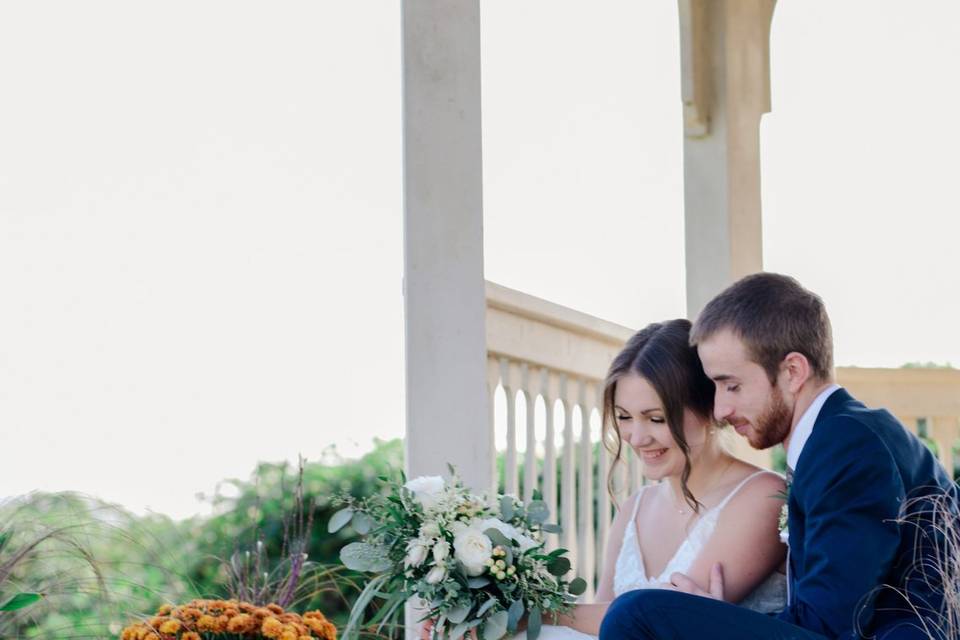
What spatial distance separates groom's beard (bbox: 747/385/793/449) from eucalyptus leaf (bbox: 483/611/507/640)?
0.81m

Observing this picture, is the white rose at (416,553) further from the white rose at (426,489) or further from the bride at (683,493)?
the bride at (683,493)

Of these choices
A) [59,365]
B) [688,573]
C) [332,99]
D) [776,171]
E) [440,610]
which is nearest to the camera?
[440,610]

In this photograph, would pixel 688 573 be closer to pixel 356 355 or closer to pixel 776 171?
pixel 356 355

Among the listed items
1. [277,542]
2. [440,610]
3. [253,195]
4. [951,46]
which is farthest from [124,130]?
[440,610]

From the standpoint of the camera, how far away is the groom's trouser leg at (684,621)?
2.72 m

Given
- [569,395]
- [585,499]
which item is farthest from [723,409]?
[585,499]

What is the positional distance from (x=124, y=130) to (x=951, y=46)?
7.70 metres

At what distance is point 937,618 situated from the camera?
2.72m

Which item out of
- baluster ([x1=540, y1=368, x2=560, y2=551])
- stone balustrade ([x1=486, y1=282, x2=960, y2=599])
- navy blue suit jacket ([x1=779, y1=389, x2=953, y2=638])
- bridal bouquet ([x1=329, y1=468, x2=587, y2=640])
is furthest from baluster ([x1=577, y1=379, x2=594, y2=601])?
navy blue suit jacket ([x1=779, y1=389, x2=953, y2=638])

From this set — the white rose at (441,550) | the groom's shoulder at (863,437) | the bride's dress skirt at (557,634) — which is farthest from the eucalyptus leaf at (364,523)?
the groom's shoulder at (863,437)

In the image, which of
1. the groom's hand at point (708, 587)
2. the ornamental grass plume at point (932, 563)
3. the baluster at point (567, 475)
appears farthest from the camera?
the baluster at point (567, 475)

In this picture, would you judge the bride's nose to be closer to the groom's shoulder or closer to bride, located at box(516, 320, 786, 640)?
bride, located at box(516, 320, 786, 640)

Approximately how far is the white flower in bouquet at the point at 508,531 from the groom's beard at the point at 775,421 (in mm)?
704

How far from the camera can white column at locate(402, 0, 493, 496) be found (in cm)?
383
